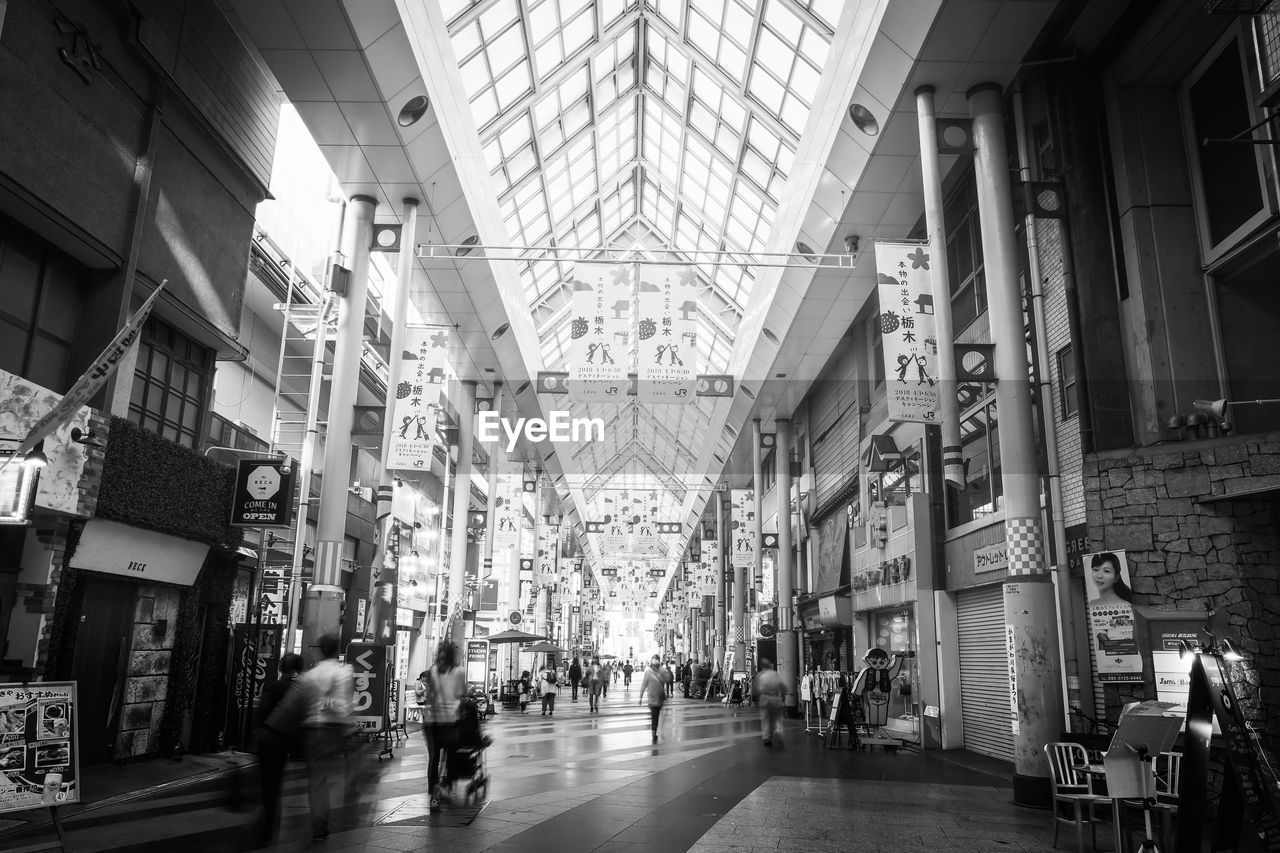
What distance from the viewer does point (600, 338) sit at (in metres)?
13.6

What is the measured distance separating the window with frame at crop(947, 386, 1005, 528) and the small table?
5494 millimetres

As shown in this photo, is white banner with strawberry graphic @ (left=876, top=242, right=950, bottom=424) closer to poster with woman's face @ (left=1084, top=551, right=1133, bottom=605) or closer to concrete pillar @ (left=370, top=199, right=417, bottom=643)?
poster with woman's face @ (left=1084, top=551, right=1133, bottom=605)

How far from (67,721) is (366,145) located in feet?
31.4

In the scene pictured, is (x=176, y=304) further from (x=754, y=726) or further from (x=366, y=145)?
(x=754, y=726)

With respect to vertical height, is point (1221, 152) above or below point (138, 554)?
above

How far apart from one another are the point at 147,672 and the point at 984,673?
12.0 meters

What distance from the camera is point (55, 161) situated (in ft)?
29.8

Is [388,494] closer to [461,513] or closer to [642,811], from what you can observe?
[642,811]

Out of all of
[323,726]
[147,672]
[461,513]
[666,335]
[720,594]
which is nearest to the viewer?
[323,726]

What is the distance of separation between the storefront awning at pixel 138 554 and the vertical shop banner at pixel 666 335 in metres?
6.90

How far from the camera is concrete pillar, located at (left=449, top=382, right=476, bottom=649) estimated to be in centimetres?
2127

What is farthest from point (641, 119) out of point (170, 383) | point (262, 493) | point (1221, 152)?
point (1221, 152)

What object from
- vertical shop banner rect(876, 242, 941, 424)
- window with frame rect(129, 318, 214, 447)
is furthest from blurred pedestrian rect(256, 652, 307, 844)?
vertical shop banner rect(876, 242, 941, 424)

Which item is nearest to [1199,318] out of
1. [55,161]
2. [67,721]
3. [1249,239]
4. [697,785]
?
[1249,239]
